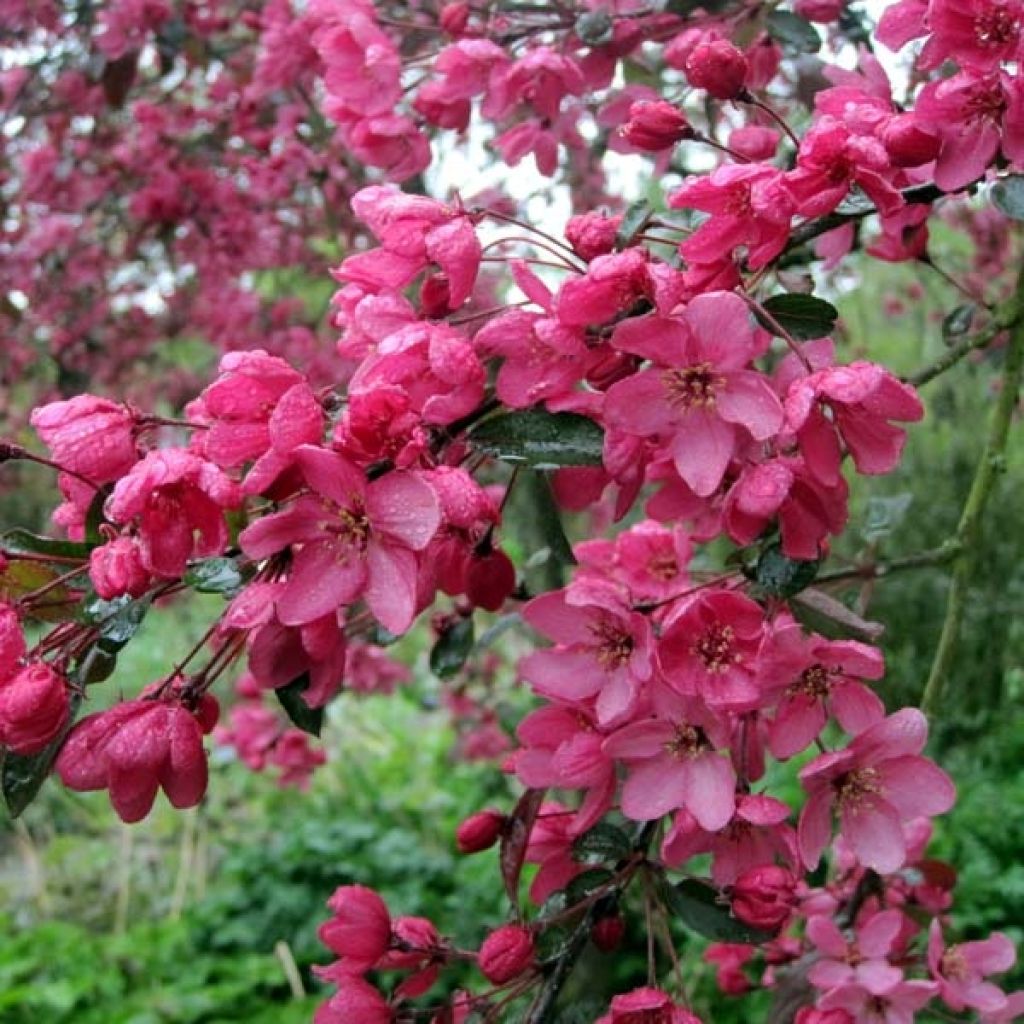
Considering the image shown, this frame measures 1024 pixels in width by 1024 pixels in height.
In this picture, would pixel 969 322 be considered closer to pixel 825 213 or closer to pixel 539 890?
pixel 825 213

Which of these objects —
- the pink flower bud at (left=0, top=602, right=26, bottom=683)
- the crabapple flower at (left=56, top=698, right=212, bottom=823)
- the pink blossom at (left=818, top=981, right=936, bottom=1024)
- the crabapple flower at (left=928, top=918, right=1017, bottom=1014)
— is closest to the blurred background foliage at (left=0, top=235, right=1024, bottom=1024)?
the crabapple flower at (left=928, top=918, right=1017, bottom=1014)

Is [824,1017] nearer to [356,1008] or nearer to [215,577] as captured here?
[356,1008]

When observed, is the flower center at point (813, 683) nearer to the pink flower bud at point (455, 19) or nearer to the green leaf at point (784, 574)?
the green leaf at point (784, 574)

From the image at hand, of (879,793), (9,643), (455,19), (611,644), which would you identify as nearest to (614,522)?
(611,644)

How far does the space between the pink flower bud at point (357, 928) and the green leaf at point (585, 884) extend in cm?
19

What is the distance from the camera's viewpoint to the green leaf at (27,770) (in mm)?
899

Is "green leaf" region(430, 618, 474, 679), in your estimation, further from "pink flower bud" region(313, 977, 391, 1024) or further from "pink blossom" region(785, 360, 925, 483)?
"pink blossom" region(785, 360, 925, 483)

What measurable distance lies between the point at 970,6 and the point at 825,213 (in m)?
0.24

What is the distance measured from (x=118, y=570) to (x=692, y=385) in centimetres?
45

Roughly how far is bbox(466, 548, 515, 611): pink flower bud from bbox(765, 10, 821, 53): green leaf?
0.77 meters

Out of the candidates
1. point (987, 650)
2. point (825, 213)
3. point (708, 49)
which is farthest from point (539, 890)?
point (987, 650)

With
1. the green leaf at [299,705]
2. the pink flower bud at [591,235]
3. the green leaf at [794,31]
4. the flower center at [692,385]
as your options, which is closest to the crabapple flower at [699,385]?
the flower center at [692,385]

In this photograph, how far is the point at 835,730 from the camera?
3.20m

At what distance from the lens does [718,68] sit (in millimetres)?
1072
